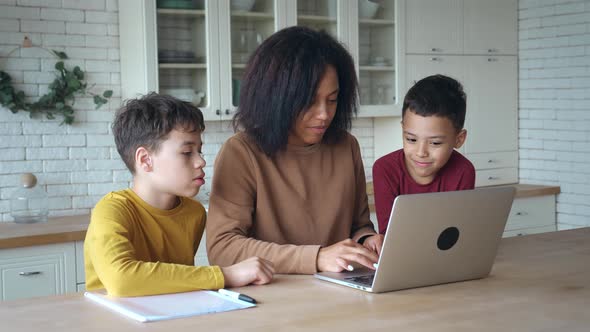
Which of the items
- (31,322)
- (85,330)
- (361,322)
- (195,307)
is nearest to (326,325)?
(361,322)

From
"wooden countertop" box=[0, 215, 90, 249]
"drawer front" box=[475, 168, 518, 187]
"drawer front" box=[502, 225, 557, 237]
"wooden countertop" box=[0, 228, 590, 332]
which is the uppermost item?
"wooden countertop" box=[0, 228, 590, 332]

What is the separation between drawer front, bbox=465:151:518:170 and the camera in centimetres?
522

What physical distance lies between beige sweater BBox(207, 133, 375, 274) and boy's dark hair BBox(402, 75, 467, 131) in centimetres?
24

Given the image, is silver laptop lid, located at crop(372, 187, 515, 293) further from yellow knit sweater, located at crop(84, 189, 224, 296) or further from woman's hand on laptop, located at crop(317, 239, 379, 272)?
yellow knit sweater, located at crop(84, 189, 224, 296)

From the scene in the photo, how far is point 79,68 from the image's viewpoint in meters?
4.09

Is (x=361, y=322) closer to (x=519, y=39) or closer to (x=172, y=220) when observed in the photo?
(x=172, y=220)

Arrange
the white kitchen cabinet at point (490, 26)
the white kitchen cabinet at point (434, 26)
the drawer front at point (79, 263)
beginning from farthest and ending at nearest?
1. the white kitchen cabinet at point (490, 26)
2. the white kitchen cabinet at point (434, 26)
3. the drawer front at point (79, 263)

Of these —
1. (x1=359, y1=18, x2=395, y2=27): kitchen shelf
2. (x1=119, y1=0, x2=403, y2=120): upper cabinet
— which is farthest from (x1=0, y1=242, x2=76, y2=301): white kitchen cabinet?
(x1=359, y1=18, x2=395, y2=27): kitchen shelf

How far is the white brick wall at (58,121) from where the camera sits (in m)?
3.94

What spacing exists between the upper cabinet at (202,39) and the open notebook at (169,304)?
90.7 inches

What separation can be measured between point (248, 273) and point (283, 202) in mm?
429

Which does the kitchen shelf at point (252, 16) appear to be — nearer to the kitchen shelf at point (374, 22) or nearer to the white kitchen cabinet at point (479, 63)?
the kitchen shelf at point (374, 22)

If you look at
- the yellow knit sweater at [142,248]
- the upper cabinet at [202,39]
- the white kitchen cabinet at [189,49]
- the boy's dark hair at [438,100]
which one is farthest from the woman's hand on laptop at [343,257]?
the white kitchen cabinet at [189,49]

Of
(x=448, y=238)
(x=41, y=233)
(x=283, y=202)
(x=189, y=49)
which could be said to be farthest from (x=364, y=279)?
(x=189, y=49)
